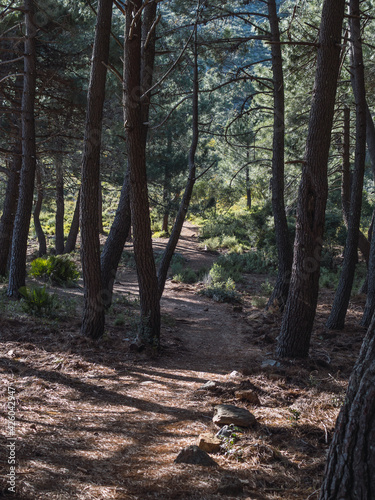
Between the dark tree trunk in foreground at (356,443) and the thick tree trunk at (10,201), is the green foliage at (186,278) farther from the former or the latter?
the dark tree trunk in foreground at (356,443)

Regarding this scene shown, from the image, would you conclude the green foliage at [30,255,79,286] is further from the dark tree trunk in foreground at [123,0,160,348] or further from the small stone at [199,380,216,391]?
the small stone at [199,380,216,391]

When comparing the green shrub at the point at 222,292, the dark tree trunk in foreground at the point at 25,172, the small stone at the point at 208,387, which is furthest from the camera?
the green shrub at the point at 222,292

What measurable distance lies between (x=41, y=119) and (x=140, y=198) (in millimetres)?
7230

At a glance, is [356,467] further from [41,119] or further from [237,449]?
[41,119]

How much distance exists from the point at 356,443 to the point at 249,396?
2.39 metres

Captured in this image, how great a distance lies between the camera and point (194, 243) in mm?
26609

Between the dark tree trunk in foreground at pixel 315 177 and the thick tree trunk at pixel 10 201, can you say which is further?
the thick tree trunk at pixel 10 201

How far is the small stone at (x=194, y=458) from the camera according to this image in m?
2.89

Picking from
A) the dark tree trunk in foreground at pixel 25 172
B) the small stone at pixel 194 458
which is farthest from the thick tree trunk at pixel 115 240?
the small stone at pixel 194 458

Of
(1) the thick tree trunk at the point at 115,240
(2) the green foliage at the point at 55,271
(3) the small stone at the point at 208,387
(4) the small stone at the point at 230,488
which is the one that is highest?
(1) the thick tree trunk at the point at 115,240

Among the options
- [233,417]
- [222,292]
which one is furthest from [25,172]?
[233,417]

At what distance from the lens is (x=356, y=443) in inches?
80.3

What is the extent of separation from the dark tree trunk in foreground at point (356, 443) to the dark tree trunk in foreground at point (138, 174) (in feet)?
14.8

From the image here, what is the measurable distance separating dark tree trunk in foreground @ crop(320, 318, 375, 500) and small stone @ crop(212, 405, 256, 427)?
1.50 m
